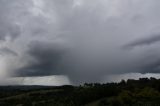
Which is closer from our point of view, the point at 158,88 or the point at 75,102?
the point at 75,102

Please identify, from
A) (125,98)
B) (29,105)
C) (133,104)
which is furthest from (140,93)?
(29,105)

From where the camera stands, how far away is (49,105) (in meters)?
166

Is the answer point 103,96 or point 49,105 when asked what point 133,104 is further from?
point 49,105

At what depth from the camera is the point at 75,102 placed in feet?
547

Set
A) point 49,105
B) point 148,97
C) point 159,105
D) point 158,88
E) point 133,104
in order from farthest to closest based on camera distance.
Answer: point 158,88
point 49,105
point 148,97
point 133,104
point 159,105

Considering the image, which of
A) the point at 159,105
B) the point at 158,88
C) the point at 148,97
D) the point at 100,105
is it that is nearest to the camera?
the point at 159,105

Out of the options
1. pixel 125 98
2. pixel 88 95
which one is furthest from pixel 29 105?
pixel 125 98

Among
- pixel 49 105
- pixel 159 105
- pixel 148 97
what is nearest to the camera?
pixel 159 105

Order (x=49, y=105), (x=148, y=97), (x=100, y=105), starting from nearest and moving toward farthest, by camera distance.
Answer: (x=100, y=105) < (x=148, y=97) < (x=49, y=105)

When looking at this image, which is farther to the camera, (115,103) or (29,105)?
(29,105)

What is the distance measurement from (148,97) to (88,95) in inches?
1336

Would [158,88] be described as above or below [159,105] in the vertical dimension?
above

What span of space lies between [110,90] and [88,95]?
1306cm

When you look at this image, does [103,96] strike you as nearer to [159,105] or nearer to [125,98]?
[125,98]
